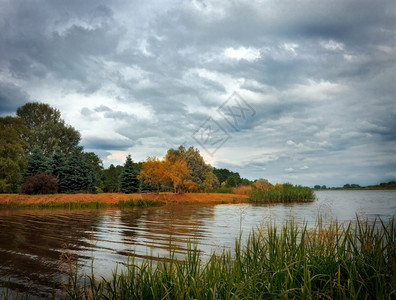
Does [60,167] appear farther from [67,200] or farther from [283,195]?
[283,195]

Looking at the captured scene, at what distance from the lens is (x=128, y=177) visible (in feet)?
131

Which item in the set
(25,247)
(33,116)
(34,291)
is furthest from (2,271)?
(33,116)

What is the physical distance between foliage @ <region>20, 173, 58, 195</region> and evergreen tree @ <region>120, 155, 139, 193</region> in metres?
9.51

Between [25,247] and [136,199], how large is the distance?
20.5 metres

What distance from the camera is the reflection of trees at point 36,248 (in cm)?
692

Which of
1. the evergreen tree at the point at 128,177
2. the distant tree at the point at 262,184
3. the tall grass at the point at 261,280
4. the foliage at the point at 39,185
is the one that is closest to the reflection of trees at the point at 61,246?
the tall grass at the point at 261,280

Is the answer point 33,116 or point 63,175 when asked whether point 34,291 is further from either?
point 33,116

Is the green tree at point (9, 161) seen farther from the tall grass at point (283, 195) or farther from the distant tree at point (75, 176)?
the tall grass at point (283, 195)

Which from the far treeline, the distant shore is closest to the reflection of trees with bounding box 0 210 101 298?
the distant shore

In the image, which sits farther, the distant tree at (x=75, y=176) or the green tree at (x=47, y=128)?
the green tree at (x=47, y=128)

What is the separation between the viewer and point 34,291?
6047 millimetres

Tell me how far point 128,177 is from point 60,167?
8.82 m

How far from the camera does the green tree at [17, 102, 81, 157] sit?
5284 centimetres

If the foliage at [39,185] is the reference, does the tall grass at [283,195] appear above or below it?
below
